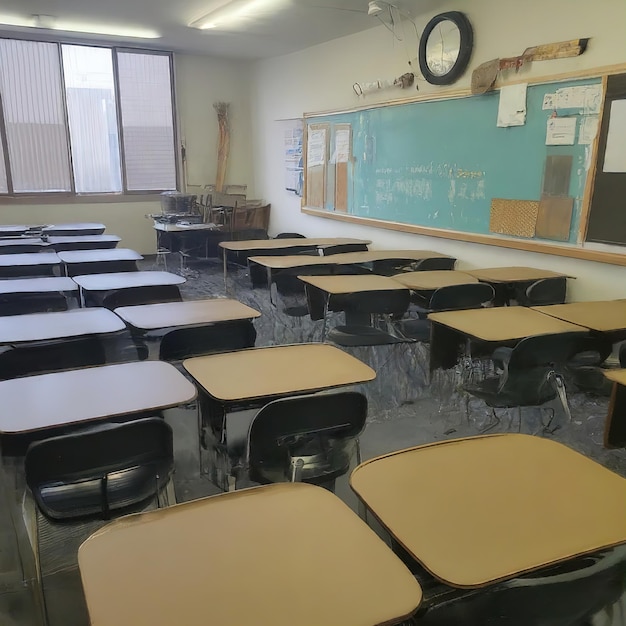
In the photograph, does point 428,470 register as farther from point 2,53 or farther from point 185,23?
point 2,53

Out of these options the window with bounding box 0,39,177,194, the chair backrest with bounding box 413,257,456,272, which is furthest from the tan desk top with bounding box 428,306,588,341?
the window with bounding box 0,39,177,194

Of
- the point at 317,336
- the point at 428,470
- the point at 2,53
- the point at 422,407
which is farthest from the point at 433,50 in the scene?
the point at 2,53

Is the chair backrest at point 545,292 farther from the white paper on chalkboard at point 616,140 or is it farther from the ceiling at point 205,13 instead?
the ceiling at point 205,13

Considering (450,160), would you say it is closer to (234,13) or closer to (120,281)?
(234,13)

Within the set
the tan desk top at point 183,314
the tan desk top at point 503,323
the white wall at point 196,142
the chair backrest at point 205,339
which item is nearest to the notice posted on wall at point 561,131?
the tan desk top at point 503,323

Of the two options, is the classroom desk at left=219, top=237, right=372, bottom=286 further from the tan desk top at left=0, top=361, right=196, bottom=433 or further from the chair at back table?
the chair at back table

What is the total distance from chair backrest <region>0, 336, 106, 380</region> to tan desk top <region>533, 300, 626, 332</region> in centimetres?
230

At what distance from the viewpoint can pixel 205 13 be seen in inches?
234

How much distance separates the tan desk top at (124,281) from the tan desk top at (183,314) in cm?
47

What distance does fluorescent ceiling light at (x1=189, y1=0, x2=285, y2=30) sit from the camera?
5469mm

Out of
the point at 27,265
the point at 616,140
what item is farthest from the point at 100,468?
the point at 616,140

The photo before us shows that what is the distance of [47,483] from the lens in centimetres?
160

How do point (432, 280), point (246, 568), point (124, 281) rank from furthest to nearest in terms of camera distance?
point (432, 280), point (124, 281), point (246, 568)

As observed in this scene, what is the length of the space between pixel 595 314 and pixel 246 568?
2.62m
